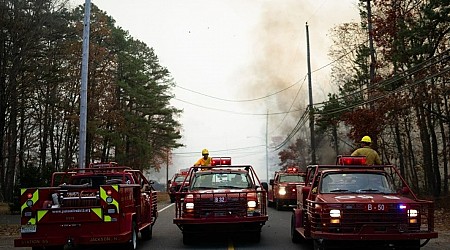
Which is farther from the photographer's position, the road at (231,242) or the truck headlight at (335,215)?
the road at (231,242)

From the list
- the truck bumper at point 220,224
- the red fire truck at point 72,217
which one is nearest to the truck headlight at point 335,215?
the truck bumper at point 220,224

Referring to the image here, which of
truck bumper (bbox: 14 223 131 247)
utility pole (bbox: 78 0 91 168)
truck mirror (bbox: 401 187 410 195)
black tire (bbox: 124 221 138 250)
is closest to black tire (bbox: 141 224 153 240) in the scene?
black tire (bbox: 124 221 138 250)

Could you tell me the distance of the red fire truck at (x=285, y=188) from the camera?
2231 cm

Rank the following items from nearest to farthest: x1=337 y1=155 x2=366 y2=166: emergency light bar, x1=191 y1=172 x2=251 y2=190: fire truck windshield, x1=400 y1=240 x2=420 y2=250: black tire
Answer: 1. x1=400 y1=240 x2=420 y2=250: black tire
2. x1=337 y1=155 x2=366 y2=166: emergency light bar
3. x1=191 y1=172 x2=251 y2=190: fire truck windshield

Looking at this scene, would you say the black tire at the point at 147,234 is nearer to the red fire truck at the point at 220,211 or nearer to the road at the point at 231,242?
the road at the point at 231,242

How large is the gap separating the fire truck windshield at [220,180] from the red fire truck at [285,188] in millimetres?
9214

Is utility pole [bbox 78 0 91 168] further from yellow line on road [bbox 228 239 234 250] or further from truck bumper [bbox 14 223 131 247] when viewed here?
truck bumper [bbox 14 223 131 247]

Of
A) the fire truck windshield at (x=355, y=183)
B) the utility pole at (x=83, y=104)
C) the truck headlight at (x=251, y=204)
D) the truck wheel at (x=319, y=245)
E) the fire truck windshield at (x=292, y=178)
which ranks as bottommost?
the truck wheel at (x=319, y=245)

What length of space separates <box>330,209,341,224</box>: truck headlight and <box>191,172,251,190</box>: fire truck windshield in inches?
154

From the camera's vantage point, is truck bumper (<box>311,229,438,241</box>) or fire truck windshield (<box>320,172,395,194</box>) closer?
truck bumper (<box>311,229,438,241</box>)

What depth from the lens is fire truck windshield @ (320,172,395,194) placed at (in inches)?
398

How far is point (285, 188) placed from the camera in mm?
22406

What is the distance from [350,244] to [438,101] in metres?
20.7

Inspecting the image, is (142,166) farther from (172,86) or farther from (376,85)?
(376,85)
